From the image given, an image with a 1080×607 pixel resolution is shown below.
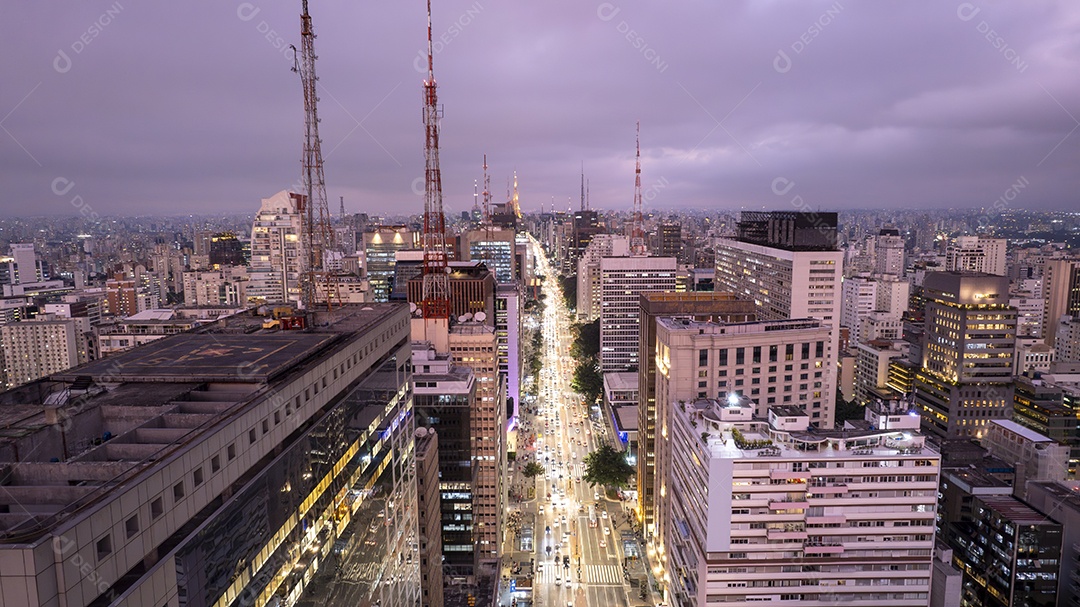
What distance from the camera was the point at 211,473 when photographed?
7.71m

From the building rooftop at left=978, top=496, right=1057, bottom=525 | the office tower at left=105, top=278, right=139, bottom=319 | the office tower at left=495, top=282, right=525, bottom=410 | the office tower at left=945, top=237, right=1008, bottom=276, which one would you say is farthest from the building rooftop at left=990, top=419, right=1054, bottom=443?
the office tower at left=105, top=278, right=139, bottom=319

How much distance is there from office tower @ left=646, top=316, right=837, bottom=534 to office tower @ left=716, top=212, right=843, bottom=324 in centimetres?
1624

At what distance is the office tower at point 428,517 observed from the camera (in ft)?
73.6

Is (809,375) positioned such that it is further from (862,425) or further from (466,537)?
(466,537)

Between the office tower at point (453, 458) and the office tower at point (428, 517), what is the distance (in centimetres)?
397

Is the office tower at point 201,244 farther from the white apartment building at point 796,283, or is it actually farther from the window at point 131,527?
the window at point 131,527

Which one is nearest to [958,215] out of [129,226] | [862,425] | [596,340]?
[596,340]

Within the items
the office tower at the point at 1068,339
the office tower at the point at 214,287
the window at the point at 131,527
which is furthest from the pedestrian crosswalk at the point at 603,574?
the office tower at the point at 214,287

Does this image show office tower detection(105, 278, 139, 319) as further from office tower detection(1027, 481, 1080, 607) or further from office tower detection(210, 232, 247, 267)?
office tower detection(1027, 481, 1080, 607)

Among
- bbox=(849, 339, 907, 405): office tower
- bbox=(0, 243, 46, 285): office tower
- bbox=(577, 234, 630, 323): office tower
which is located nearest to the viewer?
bbox=(849, 339, 907, 405): office tower

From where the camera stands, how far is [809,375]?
29.9 meters

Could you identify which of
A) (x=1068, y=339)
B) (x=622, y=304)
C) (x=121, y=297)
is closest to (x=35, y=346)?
(x=121, y=297)

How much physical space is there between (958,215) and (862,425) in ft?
453

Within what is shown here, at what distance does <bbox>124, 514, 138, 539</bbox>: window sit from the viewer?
6250mm
